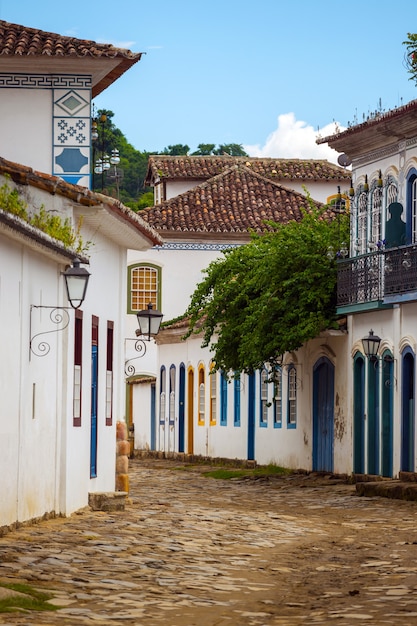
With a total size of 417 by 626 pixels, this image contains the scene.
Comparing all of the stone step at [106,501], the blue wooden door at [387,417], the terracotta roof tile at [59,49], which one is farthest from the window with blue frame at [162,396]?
the stone step at [106,501]

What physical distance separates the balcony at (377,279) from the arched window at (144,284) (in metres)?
16.9

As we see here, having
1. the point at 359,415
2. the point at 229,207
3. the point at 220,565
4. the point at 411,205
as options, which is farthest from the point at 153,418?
the point at 220,565

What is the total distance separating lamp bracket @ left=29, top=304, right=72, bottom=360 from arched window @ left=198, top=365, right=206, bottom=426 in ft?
72.4

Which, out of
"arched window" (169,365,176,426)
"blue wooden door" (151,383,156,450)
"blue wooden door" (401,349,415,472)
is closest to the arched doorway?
"arched window" (169,365,176,426)

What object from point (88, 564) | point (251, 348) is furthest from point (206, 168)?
point (88, 564)

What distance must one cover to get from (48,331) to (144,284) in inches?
1125

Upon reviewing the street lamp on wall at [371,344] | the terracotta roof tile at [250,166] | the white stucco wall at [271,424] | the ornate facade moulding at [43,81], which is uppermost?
the terracotta roof tile at [250,166]

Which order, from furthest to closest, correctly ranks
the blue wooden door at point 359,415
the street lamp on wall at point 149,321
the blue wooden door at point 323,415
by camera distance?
the blue wooden door at point 323,415 → the blue wooden door at point 359,415 → the street lamp on wall at point 149,321

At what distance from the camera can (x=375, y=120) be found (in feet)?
88.1

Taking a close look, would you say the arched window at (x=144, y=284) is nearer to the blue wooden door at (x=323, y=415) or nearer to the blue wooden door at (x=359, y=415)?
the blue wooden door at (x=323, y=415)

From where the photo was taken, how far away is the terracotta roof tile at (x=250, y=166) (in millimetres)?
49312

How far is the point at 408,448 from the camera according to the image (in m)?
26.0

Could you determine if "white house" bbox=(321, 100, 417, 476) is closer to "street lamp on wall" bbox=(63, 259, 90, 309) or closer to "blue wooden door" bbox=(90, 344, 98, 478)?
"blue wooden door" bbox=(90, 344, 98, 478)

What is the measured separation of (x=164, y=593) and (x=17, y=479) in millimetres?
3781
